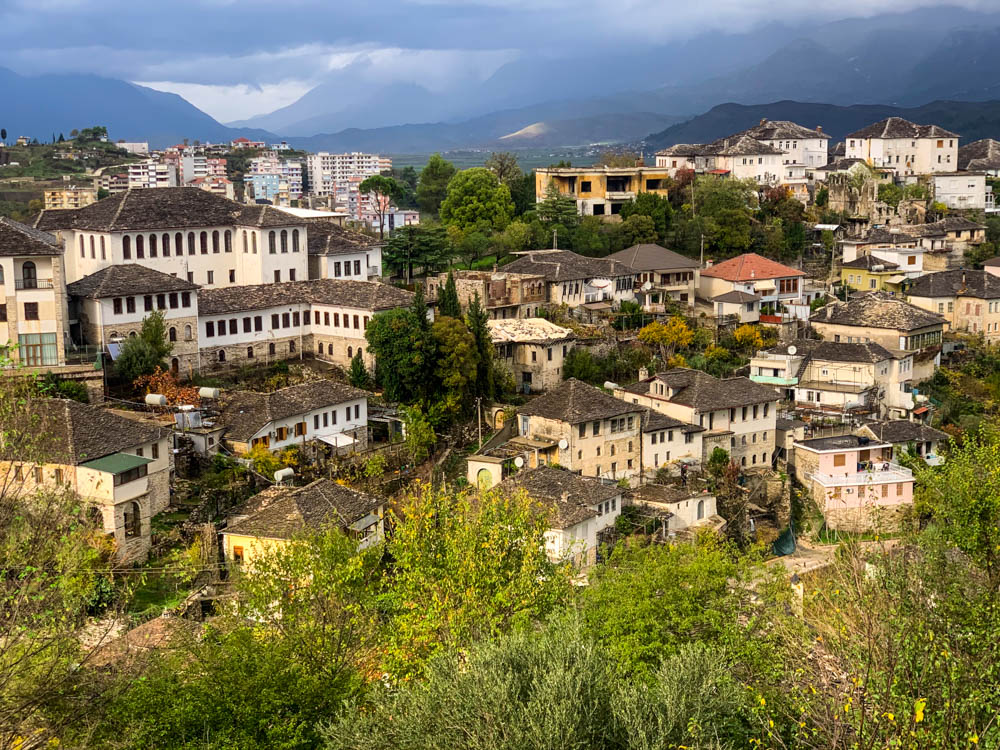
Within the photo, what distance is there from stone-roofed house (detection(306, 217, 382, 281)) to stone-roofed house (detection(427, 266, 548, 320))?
9.06ft

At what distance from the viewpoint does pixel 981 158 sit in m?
89.1

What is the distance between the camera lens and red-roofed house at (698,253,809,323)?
58.0 metres

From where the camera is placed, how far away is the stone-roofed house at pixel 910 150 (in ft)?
273

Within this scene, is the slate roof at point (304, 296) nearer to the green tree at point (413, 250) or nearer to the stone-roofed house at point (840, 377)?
the green tree at point (413, 250)

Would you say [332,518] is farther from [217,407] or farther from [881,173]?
[881,173]

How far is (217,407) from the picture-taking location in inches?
1529

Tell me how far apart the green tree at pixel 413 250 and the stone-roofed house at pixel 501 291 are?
118 inches

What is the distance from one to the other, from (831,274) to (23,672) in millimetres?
58015

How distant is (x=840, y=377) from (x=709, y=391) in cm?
914

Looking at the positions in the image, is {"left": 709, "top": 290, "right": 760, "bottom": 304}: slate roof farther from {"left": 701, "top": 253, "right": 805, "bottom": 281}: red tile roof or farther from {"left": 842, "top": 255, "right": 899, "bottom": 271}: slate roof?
{"left": 842, "top": 255, "right": 899, "bottom": 271}: slate roof


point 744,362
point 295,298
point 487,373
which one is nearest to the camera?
point 487,373

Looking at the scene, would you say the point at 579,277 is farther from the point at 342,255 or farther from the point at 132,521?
the point at 132,521

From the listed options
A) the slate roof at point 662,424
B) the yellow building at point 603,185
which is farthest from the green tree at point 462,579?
the yellow building at point 603,185

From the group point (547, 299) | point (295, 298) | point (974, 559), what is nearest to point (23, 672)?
point (974, 559)
